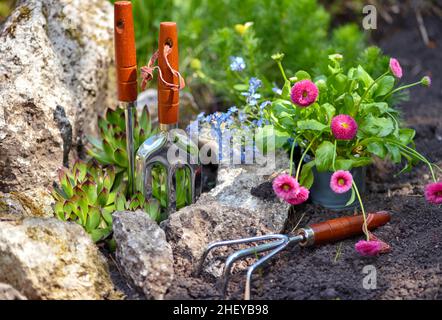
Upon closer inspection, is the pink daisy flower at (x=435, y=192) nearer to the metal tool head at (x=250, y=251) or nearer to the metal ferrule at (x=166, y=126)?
the metal tool head at (x=250, y=251)

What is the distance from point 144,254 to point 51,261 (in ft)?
1.05

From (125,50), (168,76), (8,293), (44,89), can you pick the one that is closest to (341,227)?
(168,76)

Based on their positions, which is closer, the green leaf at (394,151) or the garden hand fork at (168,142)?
the garden hand fork at (168,142)

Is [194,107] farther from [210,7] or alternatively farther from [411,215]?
[411,215]

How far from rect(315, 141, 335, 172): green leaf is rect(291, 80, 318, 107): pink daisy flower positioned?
22 centimetres

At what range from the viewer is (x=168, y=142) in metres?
2.74

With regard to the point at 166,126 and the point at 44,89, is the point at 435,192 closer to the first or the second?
the point at 166,126

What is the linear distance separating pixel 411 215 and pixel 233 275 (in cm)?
87

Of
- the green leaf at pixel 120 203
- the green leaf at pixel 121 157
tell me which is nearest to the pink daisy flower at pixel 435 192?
the green leaf at pixel 120 203

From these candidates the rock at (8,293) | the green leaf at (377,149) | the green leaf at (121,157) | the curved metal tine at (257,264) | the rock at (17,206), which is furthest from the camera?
the green leaf at (121,157)

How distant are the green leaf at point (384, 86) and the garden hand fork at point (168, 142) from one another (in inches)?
33.5

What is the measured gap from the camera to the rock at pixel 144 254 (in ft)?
7.35
